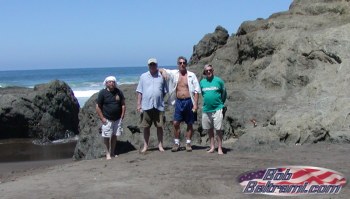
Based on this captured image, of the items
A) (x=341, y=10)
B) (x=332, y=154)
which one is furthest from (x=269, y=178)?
(x=341, y=10)

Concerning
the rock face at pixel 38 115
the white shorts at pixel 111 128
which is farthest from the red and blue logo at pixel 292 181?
the rock face at pixel 38 115

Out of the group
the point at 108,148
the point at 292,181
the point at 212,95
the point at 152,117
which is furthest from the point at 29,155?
the point at 292,181

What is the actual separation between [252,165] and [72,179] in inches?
114

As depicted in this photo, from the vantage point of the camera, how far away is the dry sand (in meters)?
6.84

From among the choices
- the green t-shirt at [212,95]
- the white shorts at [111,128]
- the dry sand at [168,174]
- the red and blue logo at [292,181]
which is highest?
the green t-shirt at [212,95]

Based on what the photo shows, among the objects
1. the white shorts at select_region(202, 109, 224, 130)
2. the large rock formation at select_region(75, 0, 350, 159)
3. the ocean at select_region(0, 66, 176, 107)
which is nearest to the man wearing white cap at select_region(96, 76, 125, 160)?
the large rock formation at select_region(75, 0, 350, 159)

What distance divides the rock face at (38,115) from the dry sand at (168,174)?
974 centimetres

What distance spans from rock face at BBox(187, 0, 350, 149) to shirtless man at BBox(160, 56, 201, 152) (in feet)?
4.19

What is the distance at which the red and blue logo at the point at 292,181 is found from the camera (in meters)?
6.55

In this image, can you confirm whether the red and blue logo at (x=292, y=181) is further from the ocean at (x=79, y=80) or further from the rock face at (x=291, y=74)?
the ocean at (x=79, y=80)

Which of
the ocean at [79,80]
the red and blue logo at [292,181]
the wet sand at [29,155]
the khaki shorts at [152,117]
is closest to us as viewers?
the red and blue logo at [292,181]

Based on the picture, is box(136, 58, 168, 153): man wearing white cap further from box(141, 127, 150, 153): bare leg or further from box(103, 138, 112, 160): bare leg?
box(103, 138, 112, 160): bare leg

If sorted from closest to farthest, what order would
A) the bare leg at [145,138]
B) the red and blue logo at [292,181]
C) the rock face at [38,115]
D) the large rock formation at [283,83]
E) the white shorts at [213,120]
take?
the red and blue logo at [292,181] < the white shorts at [213,120] < the bare leg at [145,138] < the large rock formation at [283,83] < the rock face at [38,115]

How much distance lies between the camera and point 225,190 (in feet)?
22.5
